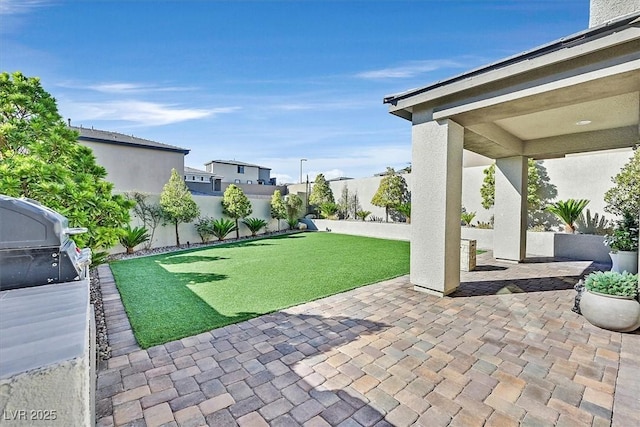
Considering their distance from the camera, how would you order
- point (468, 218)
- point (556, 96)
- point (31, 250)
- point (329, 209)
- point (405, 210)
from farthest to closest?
point (329, 209), point (405, 210), point (468, 218), point (556, 96), point (31, 250)

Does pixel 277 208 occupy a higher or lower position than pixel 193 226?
higher

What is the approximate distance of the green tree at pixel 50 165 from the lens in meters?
5.02

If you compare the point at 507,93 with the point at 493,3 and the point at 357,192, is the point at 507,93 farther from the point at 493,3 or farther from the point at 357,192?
the point at 357,192

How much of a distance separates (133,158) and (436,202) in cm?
2095

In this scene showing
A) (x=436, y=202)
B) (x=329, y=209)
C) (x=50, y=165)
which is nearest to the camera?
(x=50, y=165)

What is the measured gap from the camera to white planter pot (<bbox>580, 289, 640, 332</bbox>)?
14.5 ft

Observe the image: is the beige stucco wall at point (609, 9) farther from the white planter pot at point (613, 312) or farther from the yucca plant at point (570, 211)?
the yucca plant at point (570, 211)

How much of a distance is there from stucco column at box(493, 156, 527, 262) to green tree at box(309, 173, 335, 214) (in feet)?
40.1

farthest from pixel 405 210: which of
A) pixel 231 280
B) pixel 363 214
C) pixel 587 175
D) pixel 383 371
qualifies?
pixel 383 371

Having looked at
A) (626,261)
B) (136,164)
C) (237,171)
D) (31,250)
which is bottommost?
(626,261)

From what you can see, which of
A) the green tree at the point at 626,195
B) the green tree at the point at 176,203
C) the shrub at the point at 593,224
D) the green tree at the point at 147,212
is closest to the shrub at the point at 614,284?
the green tree at the point at 626,195

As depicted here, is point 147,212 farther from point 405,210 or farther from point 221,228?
point 405,210

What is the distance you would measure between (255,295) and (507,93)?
251 inches

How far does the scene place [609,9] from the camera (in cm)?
602
